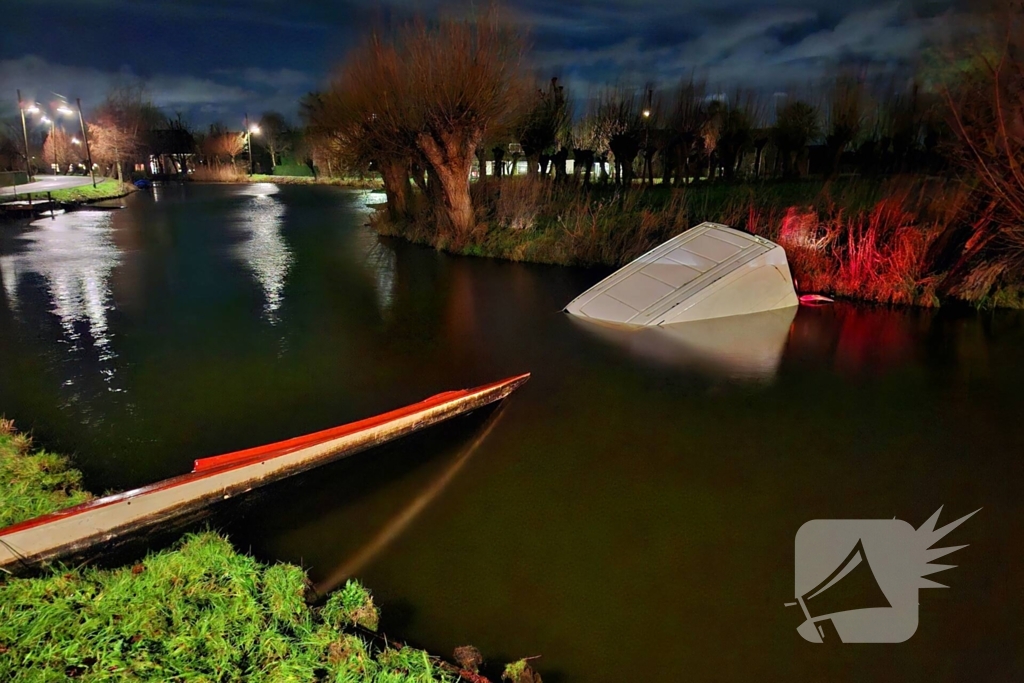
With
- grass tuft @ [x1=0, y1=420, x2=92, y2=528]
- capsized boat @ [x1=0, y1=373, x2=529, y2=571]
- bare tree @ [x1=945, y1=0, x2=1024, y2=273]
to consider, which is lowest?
grass tuft @ [x1=0, y1=420, x2=92, y2=528]

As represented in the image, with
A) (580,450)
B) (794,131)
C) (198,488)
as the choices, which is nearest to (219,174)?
(794,131)

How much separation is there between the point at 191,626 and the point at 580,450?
3.54 meters

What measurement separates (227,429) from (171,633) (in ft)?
11.0

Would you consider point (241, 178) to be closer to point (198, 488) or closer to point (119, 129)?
point (119, 129)

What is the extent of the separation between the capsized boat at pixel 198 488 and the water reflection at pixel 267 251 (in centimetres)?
509

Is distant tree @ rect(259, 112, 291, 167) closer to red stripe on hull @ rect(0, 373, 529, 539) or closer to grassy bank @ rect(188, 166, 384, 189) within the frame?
grassy bank @ rect(188, 166, 384, 189)

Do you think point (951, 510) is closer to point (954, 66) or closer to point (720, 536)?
point (720, 536)

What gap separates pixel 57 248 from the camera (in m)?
18.0

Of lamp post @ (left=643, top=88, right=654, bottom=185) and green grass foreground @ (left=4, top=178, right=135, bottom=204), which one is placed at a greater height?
lamp post @ (left=643, top=88, right=654, bottom=185)

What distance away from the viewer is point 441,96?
15664mm

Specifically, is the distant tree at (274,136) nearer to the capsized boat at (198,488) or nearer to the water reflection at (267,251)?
the water reflection at (267,251)

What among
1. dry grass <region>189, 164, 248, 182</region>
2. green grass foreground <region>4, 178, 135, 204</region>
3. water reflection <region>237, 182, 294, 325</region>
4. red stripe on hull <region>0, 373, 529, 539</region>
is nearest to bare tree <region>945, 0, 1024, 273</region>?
red stripe on hull <region>0, 373, 529, 539</region>

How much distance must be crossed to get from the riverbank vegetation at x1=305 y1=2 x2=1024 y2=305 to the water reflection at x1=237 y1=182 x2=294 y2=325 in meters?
3.64

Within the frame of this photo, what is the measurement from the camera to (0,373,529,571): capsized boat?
3.82 m
